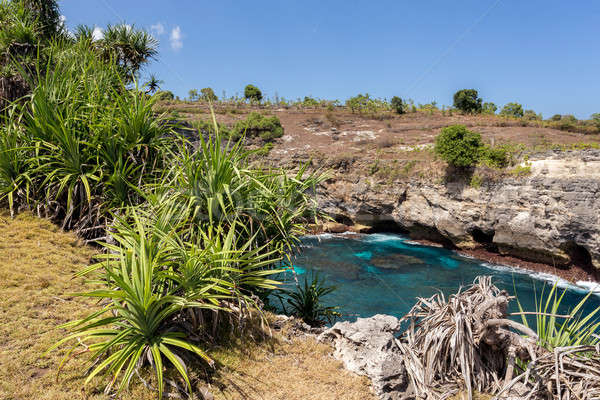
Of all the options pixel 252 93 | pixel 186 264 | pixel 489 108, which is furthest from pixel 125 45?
pixel 489 108

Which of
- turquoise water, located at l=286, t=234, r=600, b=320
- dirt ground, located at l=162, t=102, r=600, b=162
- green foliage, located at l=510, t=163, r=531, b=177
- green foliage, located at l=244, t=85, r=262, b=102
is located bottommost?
turquoise water, located at l=286, t=234, r=600, b=320

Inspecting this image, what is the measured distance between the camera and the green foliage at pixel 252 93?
40312 mm

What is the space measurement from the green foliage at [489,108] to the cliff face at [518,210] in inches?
954

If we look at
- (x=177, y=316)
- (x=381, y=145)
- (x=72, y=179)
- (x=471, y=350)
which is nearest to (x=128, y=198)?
(x=72, y=179)

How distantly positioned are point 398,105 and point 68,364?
39116 mm

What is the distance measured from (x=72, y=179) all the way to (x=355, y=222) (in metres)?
17.6

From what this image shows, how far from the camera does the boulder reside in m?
3.61

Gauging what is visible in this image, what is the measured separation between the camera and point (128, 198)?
5.46 m

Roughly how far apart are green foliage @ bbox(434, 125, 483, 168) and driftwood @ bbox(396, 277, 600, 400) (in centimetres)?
1441

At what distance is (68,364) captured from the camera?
2.99 meters

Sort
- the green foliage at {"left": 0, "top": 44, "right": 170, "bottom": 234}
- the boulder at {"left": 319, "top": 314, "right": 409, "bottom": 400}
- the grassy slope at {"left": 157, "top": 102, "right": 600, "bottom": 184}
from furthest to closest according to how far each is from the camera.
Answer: the grassy slope at {"left": 157, "top": 102, "right": 600, "bottom": 184} < the green foliage at {"left": 0, "top": 44, "right": 170, "bottom": 234} < the boulder at {"left": 319, "top": 314, "right": 409, "bottom": 400}

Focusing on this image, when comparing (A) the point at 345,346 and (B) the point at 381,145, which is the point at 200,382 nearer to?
(A) the point at 345,346

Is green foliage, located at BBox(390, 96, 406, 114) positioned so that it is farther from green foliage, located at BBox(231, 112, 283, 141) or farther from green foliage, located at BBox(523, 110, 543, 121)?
green foliage, located at BBox(231, 112, 283, 141)

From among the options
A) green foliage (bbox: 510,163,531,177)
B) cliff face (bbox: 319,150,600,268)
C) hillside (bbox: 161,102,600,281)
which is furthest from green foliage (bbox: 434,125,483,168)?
green foliage (bbox: 510,163,531,177)
